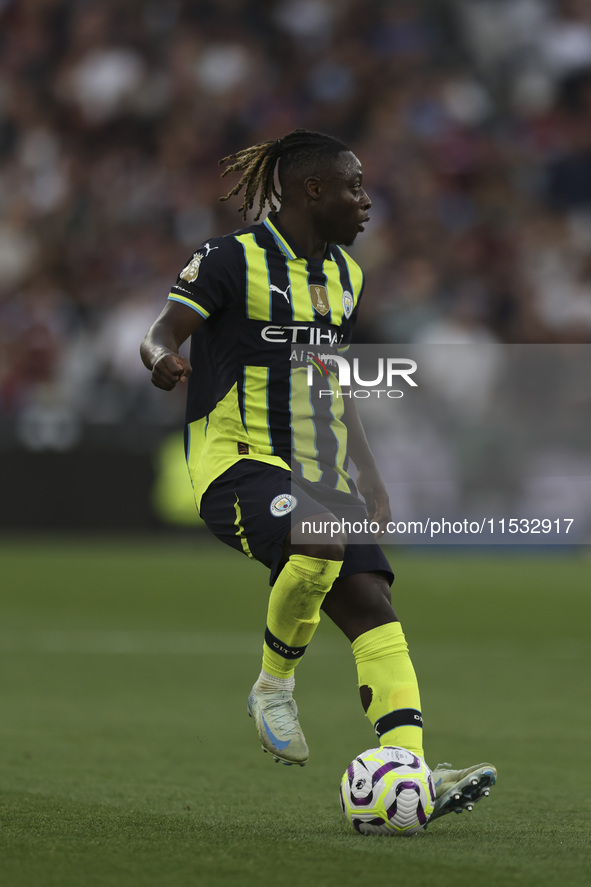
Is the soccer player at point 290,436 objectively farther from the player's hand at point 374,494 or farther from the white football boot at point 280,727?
the player's hand at point 374,494

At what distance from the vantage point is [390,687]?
3.78m

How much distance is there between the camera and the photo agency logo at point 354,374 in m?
3.98

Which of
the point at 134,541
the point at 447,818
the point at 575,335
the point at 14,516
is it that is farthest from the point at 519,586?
the point at 447,818

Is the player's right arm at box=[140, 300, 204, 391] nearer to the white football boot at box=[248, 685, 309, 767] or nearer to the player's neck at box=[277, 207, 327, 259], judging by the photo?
the player's neck at box=[277, 207, 327, 259]

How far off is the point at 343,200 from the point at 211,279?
1.48 feet

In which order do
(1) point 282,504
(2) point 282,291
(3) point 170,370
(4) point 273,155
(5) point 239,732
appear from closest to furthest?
1. (3) point 170,370
2. (1) point 282,504
3. (2) point 282,291
4. (4) point 273,155
5. (5) point 239,732

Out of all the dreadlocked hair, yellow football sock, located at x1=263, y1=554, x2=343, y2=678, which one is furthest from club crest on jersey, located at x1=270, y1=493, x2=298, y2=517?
the dreadlocked hair

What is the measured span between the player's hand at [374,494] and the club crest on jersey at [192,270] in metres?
0.84

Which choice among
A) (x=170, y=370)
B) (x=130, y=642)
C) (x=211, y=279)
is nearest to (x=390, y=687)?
(x=170, y=370)

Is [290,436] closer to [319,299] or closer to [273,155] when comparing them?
[319,299]

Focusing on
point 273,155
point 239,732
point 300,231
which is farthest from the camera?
point 239,732

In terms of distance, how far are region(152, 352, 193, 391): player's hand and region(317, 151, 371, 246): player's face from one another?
0.75 meters

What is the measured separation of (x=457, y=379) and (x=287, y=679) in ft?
26.1

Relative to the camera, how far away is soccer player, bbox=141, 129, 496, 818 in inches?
147
